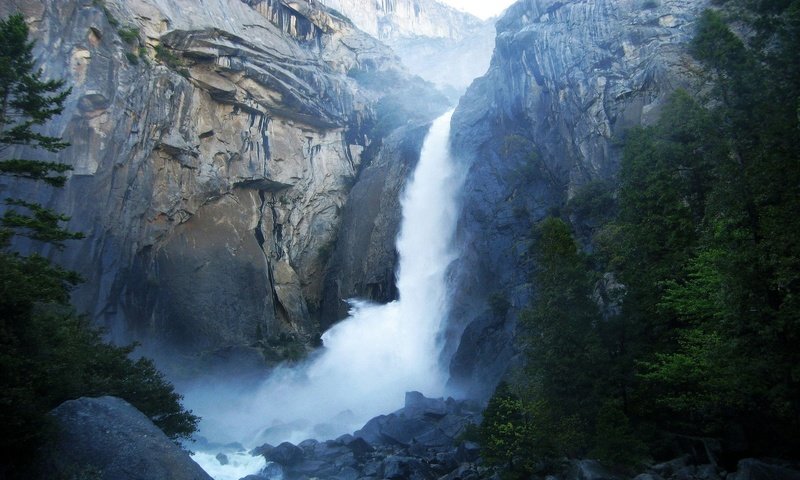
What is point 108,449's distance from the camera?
37.4 feet

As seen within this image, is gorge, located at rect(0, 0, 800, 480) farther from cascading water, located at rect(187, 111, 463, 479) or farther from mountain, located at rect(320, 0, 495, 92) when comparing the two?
mountain, located at rect(320, 0, 495, 92)

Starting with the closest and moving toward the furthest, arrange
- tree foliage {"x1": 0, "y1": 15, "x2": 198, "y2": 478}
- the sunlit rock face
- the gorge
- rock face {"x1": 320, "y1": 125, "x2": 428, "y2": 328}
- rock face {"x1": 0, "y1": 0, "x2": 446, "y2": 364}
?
1. tree foliage {"x1": 0, "y1": 15, "x2": 198, "y2": 478}
2. the gorge
3. the sunlit rock face
4. rock face {"x1": 0, "y1": 0, "x2": 446, "y2": 364}
5. rock face {"x1": 320, "y1": 125, "x2": 428, "y2": 328}

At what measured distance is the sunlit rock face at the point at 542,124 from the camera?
28625mm

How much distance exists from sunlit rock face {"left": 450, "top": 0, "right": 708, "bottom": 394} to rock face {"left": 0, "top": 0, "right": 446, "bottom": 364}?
11.6 metres

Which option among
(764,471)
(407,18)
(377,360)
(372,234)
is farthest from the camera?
(407,18)

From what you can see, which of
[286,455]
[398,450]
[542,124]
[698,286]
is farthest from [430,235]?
[698,286]

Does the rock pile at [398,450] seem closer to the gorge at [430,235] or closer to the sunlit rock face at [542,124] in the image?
the gorge at [430,235]

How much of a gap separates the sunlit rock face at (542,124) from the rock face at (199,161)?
11574 millimetres

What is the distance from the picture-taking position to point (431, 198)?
135ft

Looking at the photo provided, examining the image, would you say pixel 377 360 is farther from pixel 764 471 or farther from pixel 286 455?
pixel 764 471

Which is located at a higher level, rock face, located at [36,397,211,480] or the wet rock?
rock face, located at [36,397,211,480]

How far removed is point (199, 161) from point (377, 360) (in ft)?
53.9

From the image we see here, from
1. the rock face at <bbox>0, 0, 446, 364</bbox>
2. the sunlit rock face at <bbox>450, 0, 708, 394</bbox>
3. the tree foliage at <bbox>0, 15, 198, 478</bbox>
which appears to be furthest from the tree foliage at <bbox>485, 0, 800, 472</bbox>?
the rock face at <bbox>0, 0, 446, 364</bbox>

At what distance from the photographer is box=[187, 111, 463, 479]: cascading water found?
30.7 meters
